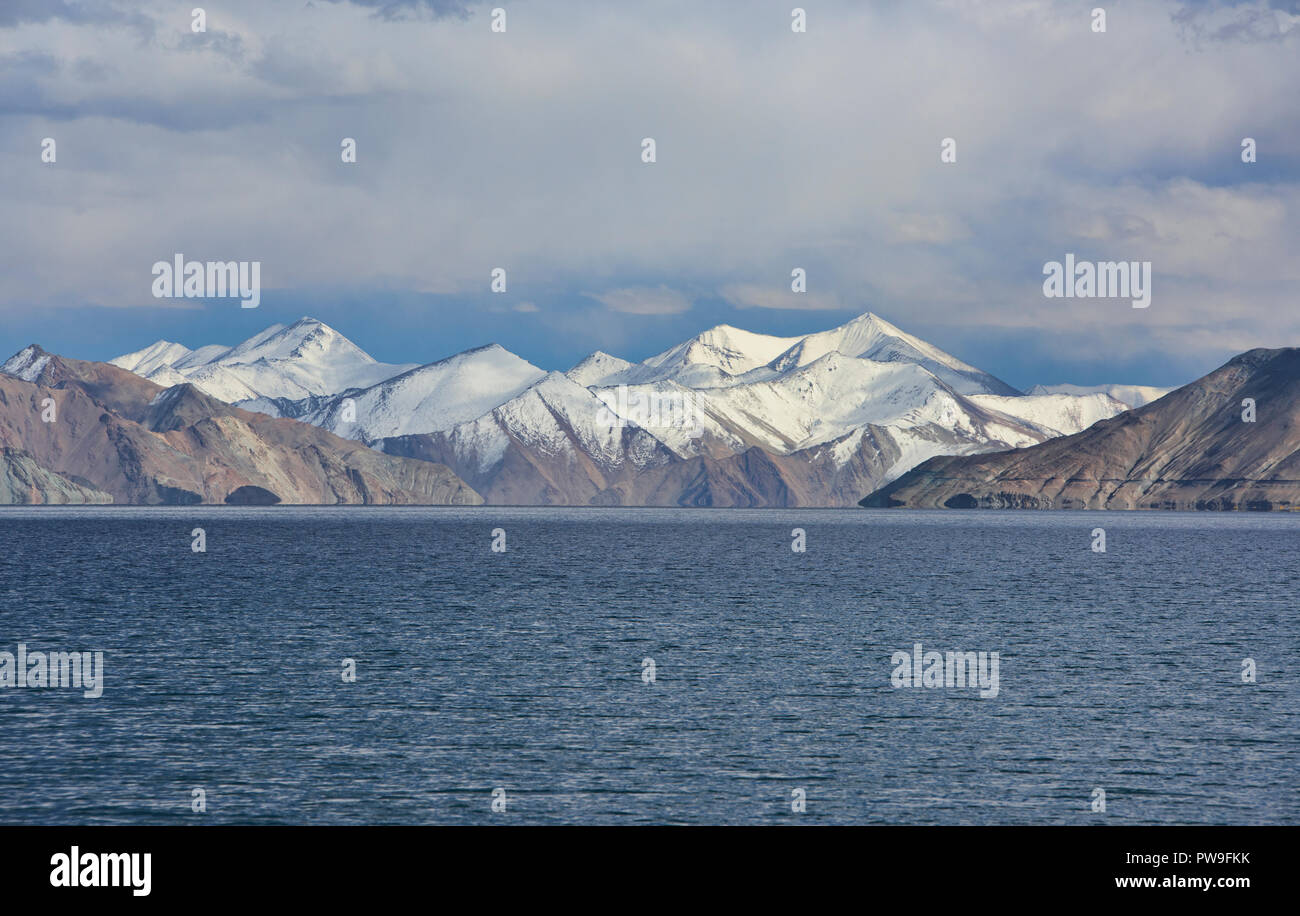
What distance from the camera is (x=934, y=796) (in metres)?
45.2

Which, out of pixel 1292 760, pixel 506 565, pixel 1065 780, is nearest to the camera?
pixel 1065 780

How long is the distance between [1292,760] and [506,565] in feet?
481

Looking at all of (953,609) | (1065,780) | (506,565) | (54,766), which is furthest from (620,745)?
(506,565)

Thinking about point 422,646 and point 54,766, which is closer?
point 54,766

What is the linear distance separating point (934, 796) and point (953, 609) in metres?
77.9

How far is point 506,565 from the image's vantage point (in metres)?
190

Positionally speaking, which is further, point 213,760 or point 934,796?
point 213,760
